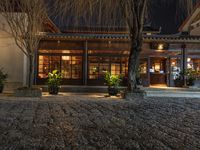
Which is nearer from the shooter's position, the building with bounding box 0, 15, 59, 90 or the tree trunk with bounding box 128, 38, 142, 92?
the tree trunk with bounding box 128, 38, 142, 92

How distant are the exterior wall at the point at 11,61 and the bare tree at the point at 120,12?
737 cm

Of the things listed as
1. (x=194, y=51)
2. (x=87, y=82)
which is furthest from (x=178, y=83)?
(x=87, y=82)

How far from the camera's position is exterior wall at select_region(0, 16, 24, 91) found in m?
15.3

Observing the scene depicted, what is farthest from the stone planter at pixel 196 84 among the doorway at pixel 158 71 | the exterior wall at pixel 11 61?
the exterior wall at pixel 11 61

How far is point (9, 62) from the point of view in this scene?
50.6 feet

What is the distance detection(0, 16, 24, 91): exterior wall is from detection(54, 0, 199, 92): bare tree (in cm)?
737

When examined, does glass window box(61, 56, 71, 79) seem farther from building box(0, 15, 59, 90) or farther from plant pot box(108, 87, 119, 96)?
plant pot box(108, 87, 119, 96)

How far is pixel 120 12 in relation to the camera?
351 inches

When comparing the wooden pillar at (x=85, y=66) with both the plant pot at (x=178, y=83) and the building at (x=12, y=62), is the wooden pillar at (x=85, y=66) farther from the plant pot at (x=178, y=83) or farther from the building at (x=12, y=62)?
the plant pot at (x=178, y=83)

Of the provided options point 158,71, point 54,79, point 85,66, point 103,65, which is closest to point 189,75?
point 158,71

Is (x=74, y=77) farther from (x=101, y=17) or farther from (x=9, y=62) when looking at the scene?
(x=101, y=17)

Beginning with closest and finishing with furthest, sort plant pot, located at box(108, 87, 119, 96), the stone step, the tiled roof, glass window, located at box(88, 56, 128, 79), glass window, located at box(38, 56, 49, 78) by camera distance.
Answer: plant pot, located at box(108, 87, 119, 96), the stone step, the tiled roof, glass window, located at box(38, 56, 49, 78), glass window, located at box(88, 56, 128, 79)

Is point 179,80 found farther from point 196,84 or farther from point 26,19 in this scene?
point 26,19

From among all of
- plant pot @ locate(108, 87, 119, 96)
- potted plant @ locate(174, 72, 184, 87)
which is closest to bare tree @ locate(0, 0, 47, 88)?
plant pot @ locate(108, 87, 119, 96)
